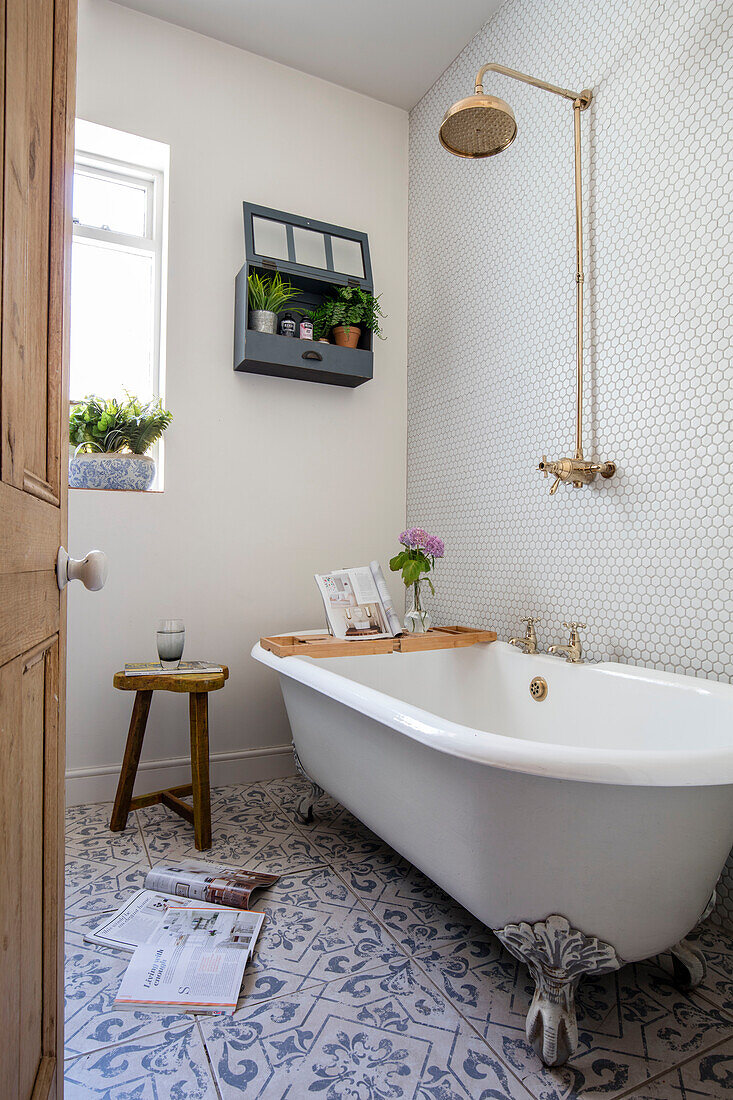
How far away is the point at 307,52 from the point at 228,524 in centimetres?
194

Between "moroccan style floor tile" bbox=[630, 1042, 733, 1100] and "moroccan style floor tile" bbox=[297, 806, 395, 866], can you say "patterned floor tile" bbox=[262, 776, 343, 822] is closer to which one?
"moroccan style floor tile" bbox=[297, 806, 395, 866]

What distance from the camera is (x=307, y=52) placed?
8.82ft

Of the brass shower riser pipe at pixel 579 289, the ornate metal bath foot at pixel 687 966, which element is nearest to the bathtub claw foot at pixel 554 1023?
the ornate metal bath foot at pixel 687 966

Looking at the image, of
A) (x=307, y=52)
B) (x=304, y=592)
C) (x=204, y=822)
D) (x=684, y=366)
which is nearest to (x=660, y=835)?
(x=684, y=366)

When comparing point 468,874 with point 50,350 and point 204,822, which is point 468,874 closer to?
point 204,822

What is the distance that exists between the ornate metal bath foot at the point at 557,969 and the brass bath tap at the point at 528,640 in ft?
3.17

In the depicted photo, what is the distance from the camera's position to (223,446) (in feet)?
8.54

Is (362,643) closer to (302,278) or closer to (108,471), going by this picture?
(108,471)

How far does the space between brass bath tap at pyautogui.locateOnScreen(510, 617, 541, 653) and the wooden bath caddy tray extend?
0.16 m

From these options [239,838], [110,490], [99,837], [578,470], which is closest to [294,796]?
[239,838]

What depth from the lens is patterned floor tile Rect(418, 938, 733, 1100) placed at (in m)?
1.11

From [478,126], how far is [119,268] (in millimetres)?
1526

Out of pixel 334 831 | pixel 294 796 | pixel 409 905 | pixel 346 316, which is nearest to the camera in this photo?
pixel 409 905

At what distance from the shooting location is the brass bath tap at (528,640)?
2.03 m
